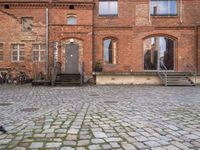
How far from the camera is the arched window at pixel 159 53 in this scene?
2230cm

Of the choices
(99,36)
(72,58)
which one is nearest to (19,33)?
(72,58)

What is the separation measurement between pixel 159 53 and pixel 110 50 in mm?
4238

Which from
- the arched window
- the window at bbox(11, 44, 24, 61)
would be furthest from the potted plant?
the window at bbox(11, 44, 24, 61)

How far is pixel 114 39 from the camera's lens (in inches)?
874

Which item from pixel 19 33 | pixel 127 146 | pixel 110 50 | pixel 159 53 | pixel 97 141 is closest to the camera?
pixel 127 146

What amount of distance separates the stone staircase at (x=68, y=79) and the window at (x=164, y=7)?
8675mm

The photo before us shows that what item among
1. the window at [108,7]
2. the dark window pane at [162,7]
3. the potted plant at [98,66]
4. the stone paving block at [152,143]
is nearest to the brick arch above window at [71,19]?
the window at [108,7]

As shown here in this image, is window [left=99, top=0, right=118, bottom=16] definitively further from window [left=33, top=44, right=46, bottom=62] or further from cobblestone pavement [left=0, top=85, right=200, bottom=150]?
cobblestone pavement [left=0, top=85, right=200, bottom=150]

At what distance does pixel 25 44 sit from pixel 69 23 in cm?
396

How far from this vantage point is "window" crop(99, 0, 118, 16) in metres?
22.1

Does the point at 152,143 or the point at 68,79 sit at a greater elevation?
the point at 68,79

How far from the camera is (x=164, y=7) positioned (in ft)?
72.9

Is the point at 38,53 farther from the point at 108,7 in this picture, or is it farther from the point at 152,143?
the point at 152,143

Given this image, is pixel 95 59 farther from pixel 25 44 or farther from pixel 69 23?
pixel 25 44
